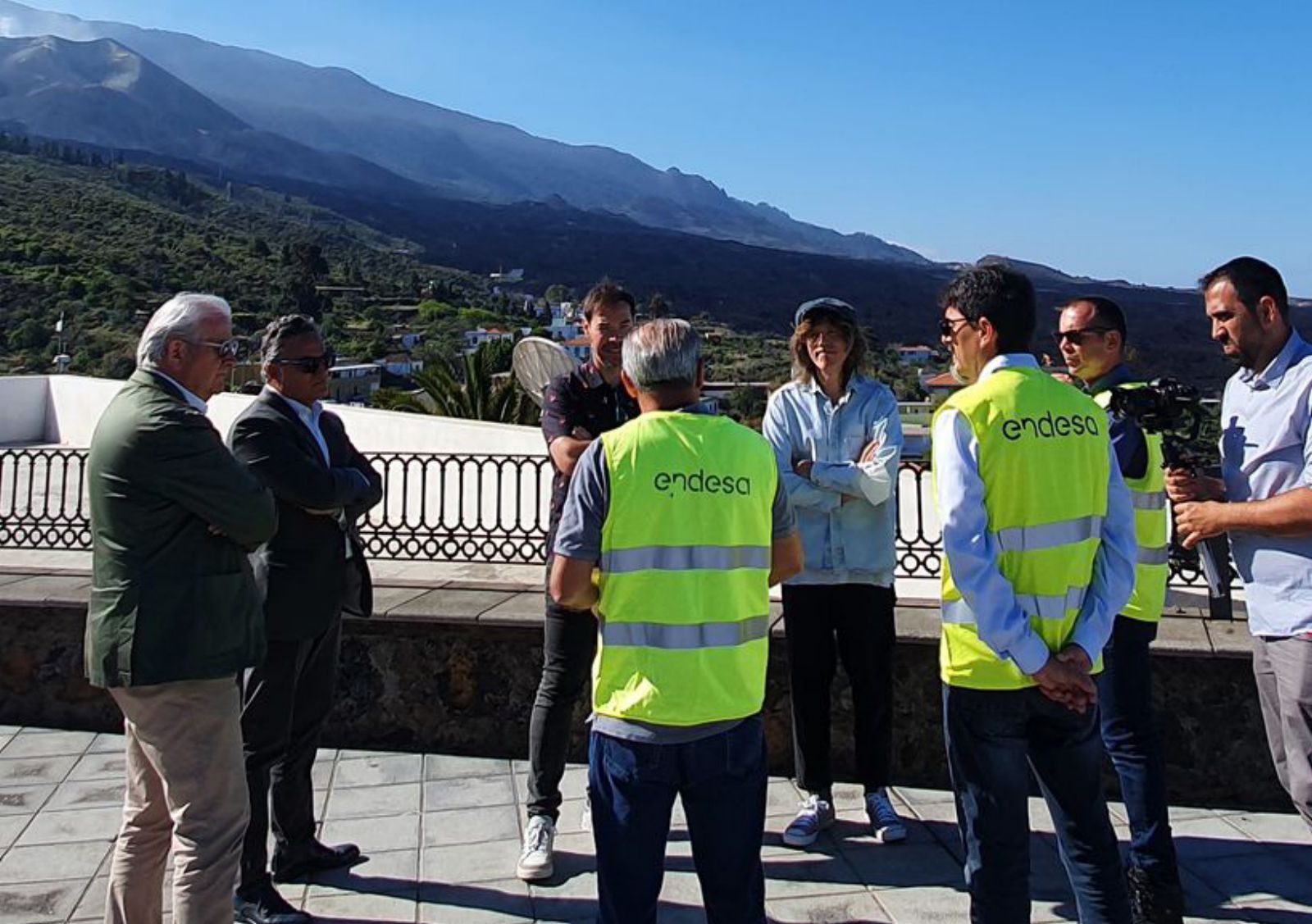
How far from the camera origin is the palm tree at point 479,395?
13.8 m

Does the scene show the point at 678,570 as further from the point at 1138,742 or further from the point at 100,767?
the point at 100,767

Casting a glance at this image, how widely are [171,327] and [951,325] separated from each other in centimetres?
190

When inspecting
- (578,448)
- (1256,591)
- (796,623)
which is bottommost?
(796,623)

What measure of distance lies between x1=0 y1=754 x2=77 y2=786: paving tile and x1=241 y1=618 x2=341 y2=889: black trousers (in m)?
1.29

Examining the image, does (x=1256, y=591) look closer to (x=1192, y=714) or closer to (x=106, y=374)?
(x=1192, y=714)

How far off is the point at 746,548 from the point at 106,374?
29663mm

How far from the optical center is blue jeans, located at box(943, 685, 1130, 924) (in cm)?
219

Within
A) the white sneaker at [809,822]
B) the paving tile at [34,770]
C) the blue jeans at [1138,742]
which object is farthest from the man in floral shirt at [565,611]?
the paving tile at [34,770]

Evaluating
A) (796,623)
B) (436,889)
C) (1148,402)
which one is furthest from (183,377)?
(1148,402)

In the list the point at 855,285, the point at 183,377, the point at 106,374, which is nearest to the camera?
the point at 183,377

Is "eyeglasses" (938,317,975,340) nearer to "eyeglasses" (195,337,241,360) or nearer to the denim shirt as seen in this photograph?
the denim shirt

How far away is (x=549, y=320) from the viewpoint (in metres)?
59.8

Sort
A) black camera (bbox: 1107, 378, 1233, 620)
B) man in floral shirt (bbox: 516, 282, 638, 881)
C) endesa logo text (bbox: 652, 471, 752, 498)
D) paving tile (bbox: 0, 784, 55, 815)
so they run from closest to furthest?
endesa logo text (bbox: 652, 471, 752, 498) → black camera (bbox: 1107, 378, 1233, 620) → man in floral shirt (bbox: 516, 282, 638, 881) → paving tile (bbox: 0, 784, 55, 815)

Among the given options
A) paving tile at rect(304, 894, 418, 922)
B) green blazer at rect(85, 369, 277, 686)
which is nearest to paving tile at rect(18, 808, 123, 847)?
paving tile at rect(304, 894, 418, 922)
